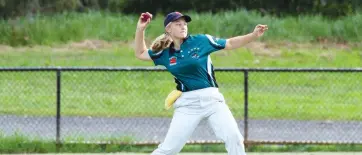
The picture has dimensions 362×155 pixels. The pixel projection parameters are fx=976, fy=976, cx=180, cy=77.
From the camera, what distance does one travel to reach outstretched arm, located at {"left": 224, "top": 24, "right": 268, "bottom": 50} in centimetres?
782

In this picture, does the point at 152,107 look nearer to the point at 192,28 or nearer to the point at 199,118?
the point at 199,118

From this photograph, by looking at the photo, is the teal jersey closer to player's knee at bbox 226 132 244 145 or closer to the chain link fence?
player's knee at bbox 226 132 244 145

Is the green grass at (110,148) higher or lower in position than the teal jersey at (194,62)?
lower

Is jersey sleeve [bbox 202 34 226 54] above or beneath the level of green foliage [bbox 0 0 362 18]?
above

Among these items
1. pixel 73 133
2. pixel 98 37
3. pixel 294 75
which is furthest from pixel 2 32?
pixel 73 133

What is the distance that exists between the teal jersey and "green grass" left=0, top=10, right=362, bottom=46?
49.5 ft

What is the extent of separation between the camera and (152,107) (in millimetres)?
13734

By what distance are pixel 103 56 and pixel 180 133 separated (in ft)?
44.8

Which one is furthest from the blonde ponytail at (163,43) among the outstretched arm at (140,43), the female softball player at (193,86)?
the outstretched arm at (140,43)

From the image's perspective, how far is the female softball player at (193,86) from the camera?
309 inches

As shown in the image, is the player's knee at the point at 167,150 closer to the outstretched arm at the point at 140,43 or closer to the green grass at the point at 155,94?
the outstretched arm at the point at 140,43

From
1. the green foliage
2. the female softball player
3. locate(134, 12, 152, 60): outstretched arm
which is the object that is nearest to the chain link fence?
locate(134, 12, 152, 60): outstretched arm

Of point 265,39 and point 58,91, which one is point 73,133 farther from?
point 265,39

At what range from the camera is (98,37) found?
23.5 m
